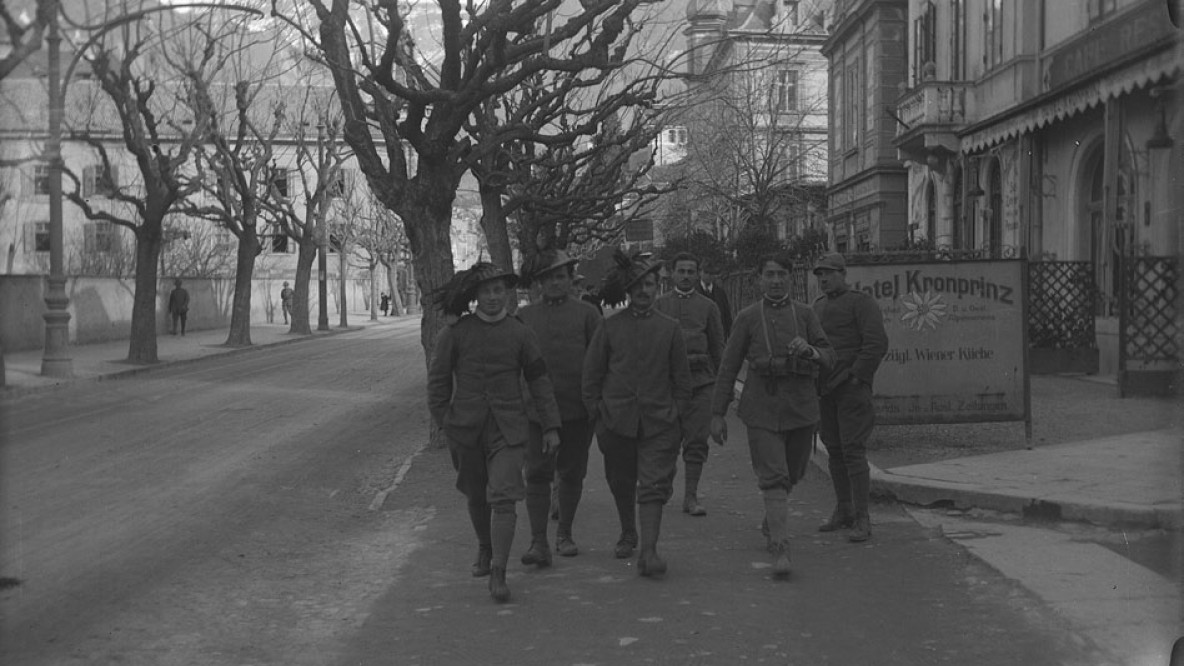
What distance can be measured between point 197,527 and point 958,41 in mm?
23162

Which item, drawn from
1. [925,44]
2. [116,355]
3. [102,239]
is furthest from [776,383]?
[102,239]

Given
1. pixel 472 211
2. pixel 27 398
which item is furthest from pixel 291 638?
pixel 472 211

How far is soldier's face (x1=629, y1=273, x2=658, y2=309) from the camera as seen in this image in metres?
7.63

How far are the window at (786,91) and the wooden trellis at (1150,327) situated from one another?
24.3m

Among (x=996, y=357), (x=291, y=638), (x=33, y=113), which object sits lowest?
(x=291, y=638)

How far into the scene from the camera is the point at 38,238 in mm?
55594

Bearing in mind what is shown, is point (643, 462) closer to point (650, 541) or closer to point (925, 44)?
point (650, 541)

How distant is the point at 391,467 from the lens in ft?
40.3

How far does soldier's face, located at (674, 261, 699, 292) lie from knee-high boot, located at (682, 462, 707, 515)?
4.67ft

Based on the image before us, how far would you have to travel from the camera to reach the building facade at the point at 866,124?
34.7m

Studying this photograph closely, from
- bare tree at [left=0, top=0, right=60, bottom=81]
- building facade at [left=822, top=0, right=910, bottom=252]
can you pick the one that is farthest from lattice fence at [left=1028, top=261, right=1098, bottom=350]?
bare tree at [left=0, top=0, right=60, bottom=81]

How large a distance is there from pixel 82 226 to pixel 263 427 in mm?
45634

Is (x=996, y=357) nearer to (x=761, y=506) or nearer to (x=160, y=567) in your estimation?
(x=761, y=506)

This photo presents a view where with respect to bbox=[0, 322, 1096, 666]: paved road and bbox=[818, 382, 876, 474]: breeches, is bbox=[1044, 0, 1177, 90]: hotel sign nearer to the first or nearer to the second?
bbox=[0, 322, 1096, 666]: paved road
